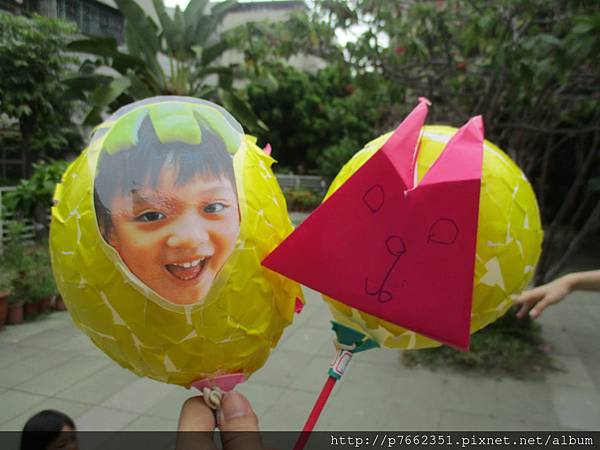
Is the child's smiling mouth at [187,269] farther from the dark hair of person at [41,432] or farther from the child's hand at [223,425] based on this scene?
the dark hair of person at [41,432]

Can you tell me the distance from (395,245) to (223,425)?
0.71 metres

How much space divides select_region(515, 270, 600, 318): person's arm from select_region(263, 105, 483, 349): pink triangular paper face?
0.53 m

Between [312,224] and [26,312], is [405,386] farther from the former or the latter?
[26,312]

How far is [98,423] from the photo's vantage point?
12.6ft

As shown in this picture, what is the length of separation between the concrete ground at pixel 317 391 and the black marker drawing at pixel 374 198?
292 cm

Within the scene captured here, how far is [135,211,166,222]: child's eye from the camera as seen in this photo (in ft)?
4.26

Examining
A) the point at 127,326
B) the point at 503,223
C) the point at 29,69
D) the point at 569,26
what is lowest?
the point at 127,326

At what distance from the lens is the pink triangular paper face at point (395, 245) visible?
1287 mm

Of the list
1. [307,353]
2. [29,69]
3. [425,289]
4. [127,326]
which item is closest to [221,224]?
[127,326]

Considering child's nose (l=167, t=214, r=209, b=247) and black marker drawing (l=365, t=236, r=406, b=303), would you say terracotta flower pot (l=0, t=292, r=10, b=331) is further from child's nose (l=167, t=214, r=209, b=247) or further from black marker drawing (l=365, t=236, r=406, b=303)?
black marker drawing (l=365, t=236, r=406, b=303)

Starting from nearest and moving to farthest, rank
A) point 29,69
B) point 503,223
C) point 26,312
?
point 503,223
point 29,69
point 26,312

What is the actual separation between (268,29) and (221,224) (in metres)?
5.29

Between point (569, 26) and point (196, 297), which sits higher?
point (569, 26)

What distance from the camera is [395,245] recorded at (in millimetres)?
1320
